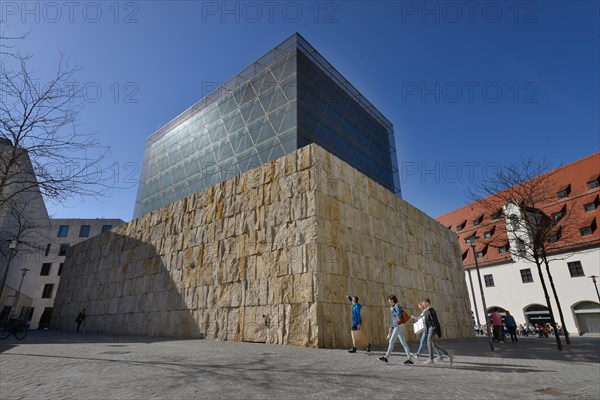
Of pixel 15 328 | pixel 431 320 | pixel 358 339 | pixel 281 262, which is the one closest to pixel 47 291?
pixel 15 328

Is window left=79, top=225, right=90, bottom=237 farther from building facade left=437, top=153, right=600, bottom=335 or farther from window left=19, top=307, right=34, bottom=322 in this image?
building facade left=437, top=153, right=600, bottom=335

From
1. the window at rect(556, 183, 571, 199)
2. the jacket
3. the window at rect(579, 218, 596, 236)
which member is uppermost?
the window at rect(556, 183, 571, 199)

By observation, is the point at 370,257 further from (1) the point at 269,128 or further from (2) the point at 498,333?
(1) the point at 269,128

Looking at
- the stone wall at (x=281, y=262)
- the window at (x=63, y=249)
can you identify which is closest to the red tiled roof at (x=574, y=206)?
the stone wall at (x=281, y=262)

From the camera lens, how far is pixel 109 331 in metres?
20.1

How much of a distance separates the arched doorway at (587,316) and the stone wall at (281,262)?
17.5m

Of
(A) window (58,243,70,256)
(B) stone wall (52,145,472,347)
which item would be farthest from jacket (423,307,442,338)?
(A) window (58,243,70,256)

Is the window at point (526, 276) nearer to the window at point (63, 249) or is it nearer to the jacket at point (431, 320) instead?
the jacket at point (431, 320)

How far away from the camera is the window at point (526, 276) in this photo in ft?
113

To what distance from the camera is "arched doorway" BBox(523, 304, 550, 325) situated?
32.5m

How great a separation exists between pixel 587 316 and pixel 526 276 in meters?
5.87

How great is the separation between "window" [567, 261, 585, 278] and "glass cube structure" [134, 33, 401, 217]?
725 inches

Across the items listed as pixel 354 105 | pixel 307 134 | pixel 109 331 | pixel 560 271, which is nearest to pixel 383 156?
pixel 354 105

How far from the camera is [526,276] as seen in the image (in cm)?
3456
